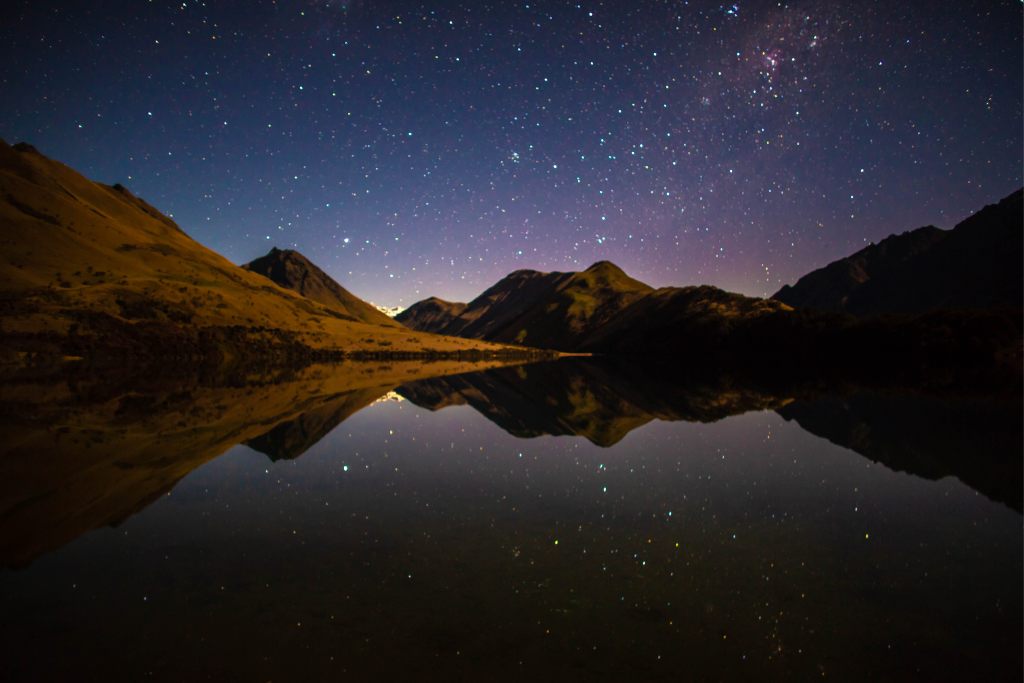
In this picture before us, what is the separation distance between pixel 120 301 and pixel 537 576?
440 ft

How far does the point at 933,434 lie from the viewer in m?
19.0

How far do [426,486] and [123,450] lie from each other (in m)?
11.7

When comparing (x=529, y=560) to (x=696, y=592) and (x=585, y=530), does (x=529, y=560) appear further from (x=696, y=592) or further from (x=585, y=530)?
(x=696, y=592)

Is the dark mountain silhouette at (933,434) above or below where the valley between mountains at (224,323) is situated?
below

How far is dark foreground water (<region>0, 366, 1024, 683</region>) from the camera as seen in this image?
5.36m

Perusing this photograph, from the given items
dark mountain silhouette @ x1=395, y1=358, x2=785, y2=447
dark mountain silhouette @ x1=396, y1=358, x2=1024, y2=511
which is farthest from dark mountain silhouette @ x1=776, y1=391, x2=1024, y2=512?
dark mountain silhouette @ x1=395, y1=358, x2=785, y2=447

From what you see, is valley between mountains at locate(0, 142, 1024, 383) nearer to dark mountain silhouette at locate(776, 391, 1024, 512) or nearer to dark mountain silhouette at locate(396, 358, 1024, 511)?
dark mountain silhouette at locate(396, 358, 1024, 511)

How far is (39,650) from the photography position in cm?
539

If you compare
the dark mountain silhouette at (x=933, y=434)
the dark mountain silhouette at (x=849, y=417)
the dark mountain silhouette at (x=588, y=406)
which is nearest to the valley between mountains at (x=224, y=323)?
the dark mountain silhouette at (x=849, y=417)

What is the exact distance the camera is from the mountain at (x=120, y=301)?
89062 mm

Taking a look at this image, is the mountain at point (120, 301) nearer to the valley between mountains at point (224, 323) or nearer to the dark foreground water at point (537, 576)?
the valley between mountains at point (224, 323)

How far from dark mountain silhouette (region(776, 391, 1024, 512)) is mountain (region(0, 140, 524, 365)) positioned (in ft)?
327

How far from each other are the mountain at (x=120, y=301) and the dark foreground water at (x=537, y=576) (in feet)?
289

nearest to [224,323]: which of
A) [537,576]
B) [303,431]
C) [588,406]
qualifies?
[303,431]
